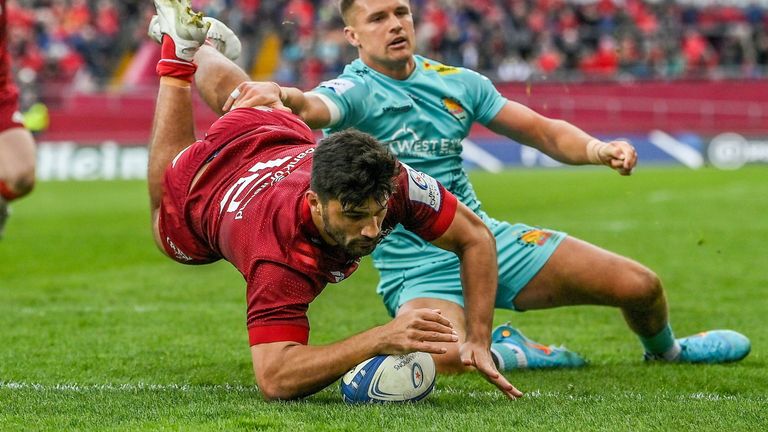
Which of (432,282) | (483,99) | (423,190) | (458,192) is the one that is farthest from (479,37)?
(423,190)

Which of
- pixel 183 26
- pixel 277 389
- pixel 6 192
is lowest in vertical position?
pixel 6 192

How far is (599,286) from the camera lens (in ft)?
19.9

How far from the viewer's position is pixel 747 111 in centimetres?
2534

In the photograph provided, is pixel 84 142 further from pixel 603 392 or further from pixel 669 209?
pixel 603 392

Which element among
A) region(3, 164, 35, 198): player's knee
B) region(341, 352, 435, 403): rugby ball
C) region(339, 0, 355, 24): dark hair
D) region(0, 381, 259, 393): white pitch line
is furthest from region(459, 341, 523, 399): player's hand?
region(3, 164, 35, 198): player's knee

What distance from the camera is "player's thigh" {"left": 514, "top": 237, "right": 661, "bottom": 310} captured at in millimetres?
6043

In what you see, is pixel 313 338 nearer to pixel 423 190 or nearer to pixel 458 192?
pixel 458 192

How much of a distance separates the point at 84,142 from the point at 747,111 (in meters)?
13.9

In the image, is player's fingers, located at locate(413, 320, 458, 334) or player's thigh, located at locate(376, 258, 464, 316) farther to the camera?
player's thigh, located at locate(376, 258, 464, 316)

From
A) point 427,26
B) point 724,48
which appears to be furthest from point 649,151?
point 427,26

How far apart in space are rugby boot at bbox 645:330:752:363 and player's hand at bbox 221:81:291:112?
2.43 m

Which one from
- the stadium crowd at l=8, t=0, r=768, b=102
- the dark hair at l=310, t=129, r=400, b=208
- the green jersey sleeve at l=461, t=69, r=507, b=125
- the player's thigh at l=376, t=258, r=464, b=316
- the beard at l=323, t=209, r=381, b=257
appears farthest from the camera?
the stadium crowd at l=8, t=0, r=768, b=102

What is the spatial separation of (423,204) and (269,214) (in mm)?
642

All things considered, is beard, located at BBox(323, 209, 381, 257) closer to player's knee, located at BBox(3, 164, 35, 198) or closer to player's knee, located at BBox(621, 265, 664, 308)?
player's knee, located at BBox(621, 265, 664, 308)
